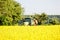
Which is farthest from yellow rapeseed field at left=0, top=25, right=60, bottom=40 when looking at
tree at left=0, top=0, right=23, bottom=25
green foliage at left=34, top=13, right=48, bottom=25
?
green foliage at left=34, top=13, right=48, bottom=25

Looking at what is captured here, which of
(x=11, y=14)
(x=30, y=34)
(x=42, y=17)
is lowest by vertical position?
(x=42, y=17)

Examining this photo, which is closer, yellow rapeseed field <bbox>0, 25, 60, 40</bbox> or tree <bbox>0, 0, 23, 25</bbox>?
yellow rapeseed field <bbox>0, 25, 60, 40</bbox>

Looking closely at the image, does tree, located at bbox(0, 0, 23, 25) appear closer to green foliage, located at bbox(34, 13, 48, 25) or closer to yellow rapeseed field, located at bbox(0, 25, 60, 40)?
green foliage, located at bbox(34, 13, 48, 25)

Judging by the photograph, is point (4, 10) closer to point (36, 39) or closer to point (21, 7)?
point (21, 7)

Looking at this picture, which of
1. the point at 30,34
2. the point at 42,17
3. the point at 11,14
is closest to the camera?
the point at 30,34

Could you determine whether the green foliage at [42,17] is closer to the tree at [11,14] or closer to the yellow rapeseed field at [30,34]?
the tree at [11,14]

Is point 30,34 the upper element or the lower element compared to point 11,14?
upper

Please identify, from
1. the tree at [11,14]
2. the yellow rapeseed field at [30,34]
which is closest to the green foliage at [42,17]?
the tree at [11,14]

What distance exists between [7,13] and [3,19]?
69.5 inches

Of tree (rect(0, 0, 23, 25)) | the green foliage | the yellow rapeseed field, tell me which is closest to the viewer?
the yellow rapeseed field

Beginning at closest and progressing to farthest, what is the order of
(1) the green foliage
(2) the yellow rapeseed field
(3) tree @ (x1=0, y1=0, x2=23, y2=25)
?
(2) the yellow rapeseed field → (3) tree @ (x1=0, y1=0, x2=23, y2=25) → (1) the green foliage

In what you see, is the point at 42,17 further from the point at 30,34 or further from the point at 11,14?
the point at 30,34

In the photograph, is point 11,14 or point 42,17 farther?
point 42,17

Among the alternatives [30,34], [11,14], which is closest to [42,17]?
[11,14]
